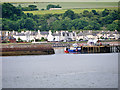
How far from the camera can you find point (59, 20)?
70438mm

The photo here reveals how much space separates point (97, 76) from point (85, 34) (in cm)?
4010

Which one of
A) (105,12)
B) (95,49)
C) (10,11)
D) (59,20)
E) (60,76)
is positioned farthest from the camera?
(105,12)

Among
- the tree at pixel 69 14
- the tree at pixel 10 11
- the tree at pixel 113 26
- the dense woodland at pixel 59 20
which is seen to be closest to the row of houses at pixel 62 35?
A: the tree at pixel 113 26

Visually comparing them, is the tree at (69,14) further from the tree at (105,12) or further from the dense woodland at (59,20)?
the tree at (105,12)

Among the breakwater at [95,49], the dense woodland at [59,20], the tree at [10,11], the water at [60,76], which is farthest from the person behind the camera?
the dense woodland at [59,20]

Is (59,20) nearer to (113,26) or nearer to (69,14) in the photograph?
(69,14)

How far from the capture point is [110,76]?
18.1 m

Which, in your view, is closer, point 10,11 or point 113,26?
point 113,26

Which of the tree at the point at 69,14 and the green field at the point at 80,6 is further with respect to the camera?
the green field at the point at 80,6

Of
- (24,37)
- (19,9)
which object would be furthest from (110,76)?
(19,9)

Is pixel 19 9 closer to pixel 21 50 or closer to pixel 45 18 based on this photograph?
pixel 45 18

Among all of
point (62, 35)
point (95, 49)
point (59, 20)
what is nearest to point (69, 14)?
point (59, 20)

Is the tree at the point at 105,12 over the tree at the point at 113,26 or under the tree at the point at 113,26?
over

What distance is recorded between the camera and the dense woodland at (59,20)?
210 ft
